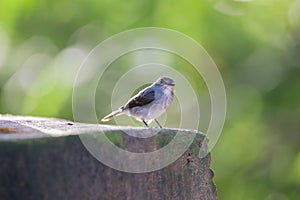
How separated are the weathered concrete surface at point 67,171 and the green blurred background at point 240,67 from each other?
1.33m

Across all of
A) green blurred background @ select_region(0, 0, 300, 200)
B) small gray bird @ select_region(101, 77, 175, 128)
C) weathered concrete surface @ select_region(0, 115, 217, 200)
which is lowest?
weathered concrete surface @ select_region(0, 115, 217, 200)

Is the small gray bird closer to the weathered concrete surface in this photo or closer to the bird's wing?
the bird's wing

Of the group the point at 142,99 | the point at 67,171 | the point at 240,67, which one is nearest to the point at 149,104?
the point at 142,99

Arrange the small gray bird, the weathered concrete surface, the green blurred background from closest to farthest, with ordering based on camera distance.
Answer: the weathered concrete surface → the small gray bird → the green blurred background

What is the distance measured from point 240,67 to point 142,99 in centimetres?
71

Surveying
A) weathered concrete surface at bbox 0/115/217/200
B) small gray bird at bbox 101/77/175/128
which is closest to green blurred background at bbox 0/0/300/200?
small gray bird at bbox 101/77/175/128

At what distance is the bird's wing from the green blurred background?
0.57 meters

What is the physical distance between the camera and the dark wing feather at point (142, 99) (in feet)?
5.79

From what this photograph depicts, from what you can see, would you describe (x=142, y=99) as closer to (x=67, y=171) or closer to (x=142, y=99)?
(x=142, y=99)

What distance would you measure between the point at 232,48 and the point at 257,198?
1.45ft

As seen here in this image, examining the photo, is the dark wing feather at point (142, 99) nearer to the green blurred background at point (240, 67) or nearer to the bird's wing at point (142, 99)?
the bird's wing at point (142, 99)

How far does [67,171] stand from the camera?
0.92 meters

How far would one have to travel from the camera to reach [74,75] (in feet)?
7.47

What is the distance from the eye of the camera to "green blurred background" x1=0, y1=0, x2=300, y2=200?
239 cm
